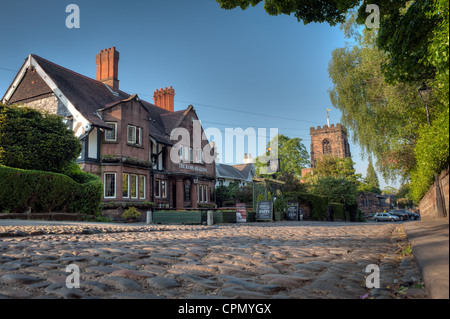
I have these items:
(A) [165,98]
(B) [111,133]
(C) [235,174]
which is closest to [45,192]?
(B) [111,133]

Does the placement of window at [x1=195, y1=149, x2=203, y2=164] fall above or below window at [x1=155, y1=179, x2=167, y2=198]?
above

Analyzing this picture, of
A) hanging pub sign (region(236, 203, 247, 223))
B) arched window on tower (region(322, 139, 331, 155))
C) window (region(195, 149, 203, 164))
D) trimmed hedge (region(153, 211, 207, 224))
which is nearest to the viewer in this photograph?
trimmed hedge (region(153, 211, 207, 224))

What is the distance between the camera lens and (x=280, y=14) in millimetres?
6371

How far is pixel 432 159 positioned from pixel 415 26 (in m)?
3.81

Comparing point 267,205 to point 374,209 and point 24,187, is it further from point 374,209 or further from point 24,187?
point 374,209

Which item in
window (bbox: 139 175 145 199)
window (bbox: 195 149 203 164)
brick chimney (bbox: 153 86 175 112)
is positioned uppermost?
brick chimney (bbox: 153 86 175 112)

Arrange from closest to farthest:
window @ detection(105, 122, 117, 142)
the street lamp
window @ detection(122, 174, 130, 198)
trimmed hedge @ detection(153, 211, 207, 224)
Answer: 1. the street lamp
2. trimmed hedge @ detection(153, 211, 207, 224)
3. window @ detection(105, 122, 117, 142)
4. window @ detection(122, 174, 130, 198)

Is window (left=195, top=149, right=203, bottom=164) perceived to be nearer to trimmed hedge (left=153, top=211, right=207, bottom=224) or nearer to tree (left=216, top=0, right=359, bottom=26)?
trimmed hedge (left=153, top=211, right=207, bottom=224)

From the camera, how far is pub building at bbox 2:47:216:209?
78.2 feet

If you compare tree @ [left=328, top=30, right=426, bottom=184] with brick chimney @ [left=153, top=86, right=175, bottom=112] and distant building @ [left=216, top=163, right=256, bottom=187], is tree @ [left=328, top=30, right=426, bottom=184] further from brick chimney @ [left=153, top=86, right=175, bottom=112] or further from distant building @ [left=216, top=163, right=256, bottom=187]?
distant building @ [left=216, top=163, right=256, bottom=187]

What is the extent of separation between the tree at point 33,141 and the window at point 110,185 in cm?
535

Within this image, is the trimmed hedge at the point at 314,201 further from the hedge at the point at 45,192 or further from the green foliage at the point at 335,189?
the hedge at the point at 45,192

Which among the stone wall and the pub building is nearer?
the stone wall

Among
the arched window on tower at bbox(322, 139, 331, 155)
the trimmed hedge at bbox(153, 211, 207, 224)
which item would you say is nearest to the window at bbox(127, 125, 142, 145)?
the trimmed hedge at bbox(153, 211, 207, 224)
